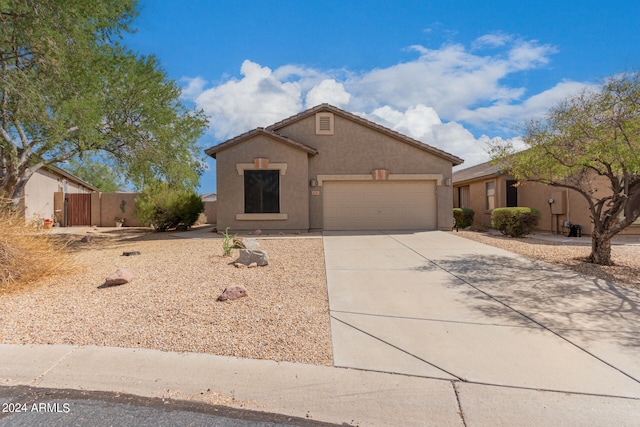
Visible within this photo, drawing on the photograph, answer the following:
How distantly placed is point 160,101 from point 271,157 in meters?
4.48

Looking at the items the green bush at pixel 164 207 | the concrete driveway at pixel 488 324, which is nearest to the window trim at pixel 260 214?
the green bush at pixel 164 207

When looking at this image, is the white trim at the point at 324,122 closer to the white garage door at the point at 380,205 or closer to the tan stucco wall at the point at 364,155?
the tan stucco wall at the point at 364,155

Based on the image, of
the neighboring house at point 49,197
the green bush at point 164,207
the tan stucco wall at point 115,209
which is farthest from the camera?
the tan stucco wall at point 115,209

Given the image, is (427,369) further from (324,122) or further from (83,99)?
(324,122)

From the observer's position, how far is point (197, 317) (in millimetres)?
5082

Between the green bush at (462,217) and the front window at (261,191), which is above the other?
the front window at (261,191)

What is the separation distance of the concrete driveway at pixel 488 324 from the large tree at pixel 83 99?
317 inches

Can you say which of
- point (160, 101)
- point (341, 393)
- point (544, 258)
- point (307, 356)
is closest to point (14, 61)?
point (160, 101)

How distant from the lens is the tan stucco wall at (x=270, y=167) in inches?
592

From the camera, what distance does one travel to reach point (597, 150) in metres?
7.88

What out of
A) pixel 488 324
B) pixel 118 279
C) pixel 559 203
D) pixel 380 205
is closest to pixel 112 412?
pixel 118 279

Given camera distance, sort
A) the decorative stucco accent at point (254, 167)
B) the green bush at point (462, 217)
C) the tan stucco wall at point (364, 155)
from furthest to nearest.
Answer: the green bush at point (462, 217) → the tan stucco wall at point (364, 155) → the decorative stucco accent at point (254, 167)

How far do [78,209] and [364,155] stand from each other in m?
18.4

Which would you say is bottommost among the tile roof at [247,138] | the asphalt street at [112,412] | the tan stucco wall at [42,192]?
the asphalt street at [112,412]
